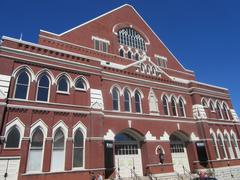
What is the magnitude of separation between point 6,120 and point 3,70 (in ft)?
11.5

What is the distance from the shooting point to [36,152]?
12852mm

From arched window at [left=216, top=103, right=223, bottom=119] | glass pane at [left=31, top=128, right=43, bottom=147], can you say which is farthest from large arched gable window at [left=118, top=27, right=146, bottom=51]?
glass pane at [left=31, top=128, right=43, bottom=147]

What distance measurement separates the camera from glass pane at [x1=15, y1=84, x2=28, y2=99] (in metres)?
13.6

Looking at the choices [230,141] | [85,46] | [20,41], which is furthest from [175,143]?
[20,41]

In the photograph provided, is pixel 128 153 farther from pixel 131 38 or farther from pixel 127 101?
pixel 131 38

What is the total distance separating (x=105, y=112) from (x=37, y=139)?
6024 millimetres

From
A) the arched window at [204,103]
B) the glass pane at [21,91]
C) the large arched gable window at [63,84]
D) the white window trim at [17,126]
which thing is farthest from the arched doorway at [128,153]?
the arched window at [204,103]

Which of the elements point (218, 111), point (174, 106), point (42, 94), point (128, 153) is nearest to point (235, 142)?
point (218, 111)

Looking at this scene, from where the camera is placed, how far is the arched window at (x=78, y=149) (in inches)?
549

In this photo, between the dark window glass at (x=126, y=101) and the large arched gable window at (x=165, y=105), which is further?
the large arched gable window at (x=165, y=105)

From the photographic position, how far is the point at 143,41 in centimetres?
2891

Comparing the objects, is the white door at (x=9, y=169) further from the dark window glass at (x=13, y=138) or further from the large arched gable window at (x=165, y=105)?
the large arched gable window at (x=165, y=105)

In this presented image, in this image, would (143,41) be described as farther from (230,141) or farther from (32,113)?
(32,113)

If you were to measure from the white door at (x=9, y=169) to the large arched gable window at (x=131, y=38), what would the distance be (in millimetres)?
19489
